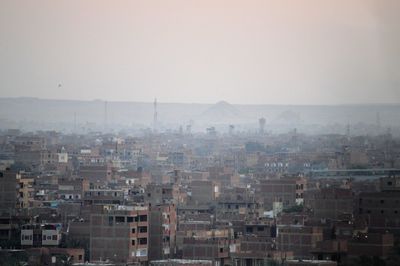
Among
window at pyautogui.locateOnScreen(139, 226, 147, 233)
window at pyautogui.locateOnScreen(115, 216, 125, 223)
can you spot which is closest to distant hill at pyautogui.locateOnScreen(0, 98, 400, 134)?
window at pyautogui.locateOnScreen(139, 226, 147, 233)

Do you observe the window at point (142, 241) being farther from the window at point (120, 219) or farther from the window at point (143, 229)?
the window at point (120, 219)

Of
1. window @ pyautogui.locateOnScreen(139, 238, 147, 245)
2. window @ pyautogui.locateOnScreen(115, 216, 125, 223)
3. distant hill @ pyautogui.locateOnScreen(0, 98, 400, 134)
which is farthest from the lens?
distant hill @ pyautogui.locateOnScreen(0, 98, 400, 134)

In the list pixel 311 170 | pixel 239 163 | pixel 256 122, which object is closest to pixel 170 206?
pixel 311 170

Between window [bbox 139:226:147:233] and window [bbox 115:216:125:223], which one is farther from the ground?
window [bbox 115:216:125:223]

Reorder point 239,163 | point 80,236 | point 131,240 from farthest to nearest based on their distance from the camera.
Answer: point 239,163 → point 80,236 → point 131,240

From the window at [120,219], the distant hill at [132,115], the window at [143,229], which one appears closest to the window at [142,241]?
the window at [143,229]

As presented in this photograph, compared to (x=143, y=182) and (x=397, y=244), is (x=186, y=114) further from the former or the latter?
(x=397, y=244)

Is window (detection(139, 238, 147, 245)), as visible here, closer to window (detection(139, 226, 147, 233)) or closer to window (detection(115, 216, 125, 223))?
window (detection(139, 226, 147, 233))

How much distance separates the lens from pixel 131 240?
81.0 feet

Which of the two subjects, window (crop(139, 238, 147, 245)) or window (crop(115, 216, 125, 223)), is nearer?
window (crop(115, 216, 125, 223))

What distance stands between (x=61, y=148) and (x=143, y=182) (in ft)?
61.8

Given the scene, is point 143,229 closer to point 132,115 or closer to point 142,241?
point 142,241

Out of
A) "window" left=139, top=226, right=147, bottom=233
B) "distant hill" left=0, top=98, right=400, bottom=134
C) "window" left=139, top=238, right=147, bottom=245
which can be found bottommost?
"window" left=139, top=238, right=147, bottom=245

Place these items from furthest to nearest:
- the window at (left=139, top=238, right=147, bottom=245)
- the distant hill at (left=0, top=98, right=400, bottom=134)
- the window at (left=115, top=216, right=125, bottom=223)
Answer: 1. the distant hill at (left=0, top=98, right=400, bottom=134)
2. the window at (left=139, top=238, right=147, bottom=245)
3. the window at (left=115, top=216, right=125, bottom=223)
